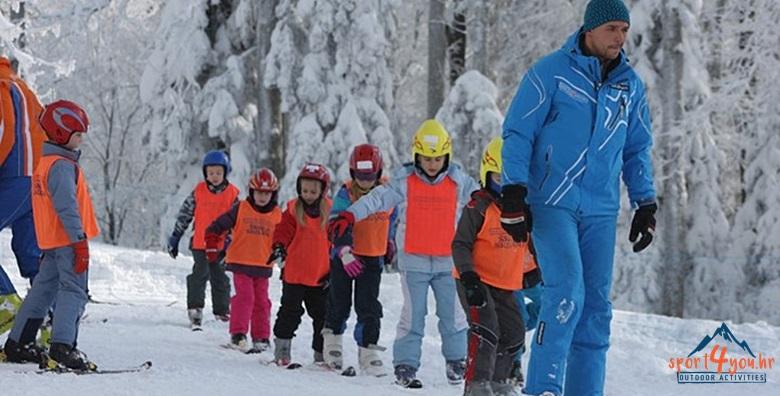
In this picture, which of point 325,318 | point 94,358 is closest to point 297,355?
point 325,318

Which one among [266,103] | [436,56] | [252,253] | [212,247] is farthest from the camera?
[436,56]

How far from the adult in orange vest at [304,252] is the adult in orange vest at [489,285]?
1.97m

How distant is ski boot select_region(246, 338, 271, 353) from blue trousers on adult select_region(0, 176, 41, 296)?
218cm

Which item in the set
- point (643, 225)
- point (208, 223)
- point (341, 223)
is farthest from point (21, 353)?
point (208, 223)

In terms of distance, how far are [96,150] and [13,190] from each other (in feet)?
99.0

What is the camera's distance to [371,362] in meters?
7.61

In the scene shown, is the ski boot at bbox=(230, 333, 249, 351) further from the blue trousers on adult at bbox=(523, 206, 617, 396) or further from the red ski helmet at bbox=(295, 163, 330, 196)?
the blue trousers on adult at bbox=(523, 206, 617, 396)

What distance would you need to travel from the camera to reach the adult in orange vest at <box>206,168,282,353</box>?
8.77 meters

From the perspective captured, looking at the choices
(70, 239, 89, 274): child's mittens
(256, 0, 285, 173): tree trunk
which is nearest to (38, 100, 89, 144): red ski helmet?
(70, 239, 89, 274): child's mittens

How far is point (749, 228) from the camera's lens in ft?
72.1

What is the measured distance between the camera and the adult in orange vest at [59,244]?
6.27m

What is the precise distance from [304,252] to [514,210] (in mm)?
3578

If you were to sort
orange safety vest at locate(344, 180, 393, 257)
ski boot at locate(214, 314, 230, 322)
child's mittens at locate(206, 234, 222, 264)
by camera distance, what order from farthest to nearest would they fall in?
ski boot at locate(214, 314, 230, 322) < child's mittens at locate(206, 234, 222, 264) < orange safety vest at locate(344, 180, 393, 257)

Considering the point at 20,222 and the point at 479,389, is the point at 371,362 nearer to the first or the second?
the point at 479,389
